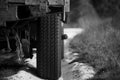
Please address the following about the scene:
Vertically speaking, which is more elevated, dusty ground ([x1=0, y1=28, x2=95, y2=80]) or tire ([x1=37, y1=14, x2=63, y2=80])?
tire ([x1=37, y1=14, x2=63, y2=80])

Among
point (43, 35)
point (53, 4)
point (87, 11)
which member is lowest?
→ point (87, 11)

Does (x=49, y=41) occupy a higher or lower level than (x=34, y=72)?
higher

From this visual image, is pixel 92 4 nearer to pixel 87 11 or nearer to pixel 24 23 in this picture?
pixel 87 11

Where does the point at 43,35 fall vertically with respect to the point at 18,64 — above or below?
above

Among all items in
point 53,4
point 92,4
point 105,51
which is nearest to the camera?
point 53,4

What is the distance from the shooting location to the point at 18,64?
249 inches

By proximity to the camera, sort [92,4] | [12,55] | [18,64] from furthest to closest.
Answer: [92,4] < [18,64] < [12,55]

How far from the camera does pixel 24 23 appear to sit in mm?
5664

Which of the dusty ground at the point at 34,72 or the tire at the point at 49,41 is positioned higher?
the tire at the point at 49,41

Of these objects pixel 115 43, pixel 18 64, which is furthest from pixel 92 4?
pixel 18 64

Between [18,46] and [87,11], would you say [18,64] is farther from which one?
[87,11]

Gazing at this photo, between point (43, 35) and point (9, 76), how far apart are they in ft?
2.84

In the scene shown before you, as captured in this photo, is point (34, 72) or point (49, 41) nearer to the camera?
point (49, 41)

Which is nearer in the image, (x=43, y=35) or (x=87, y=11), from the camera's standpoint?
(x=43, y=35)
